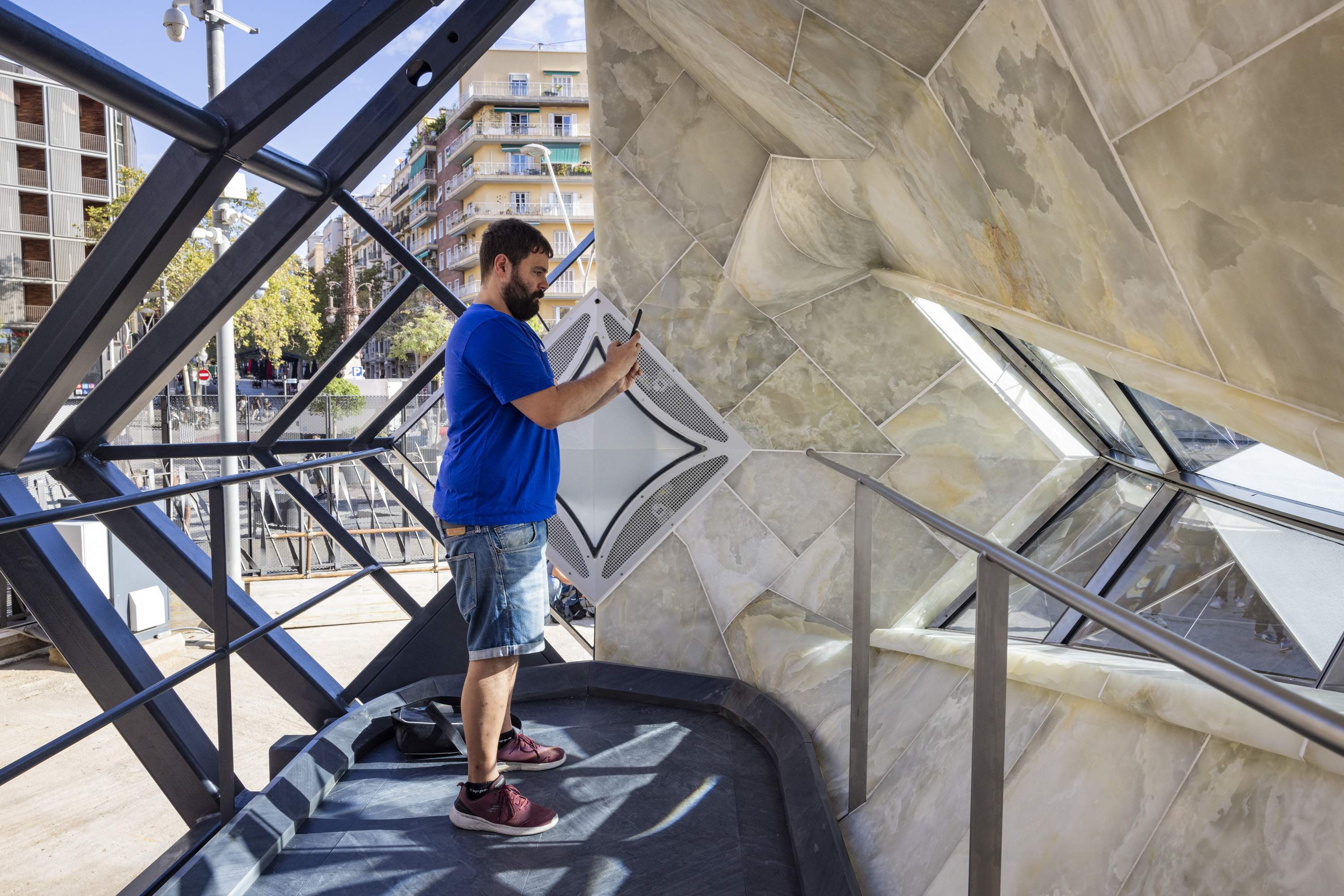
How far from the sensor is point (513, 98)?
41219mm

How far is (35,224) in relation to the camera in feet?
94.6

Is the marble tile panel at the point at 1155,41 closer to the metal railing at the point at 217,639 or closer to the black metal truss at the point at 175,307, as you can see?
the metal railing at the point at 217,639

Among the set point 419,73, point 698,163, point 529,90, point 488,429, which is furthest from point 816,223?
point 529,90

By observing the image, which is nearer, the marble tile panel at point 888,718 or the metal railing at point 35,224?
the marble tile panel at point 888,718

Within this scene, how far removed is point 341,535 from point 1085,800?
3524mm

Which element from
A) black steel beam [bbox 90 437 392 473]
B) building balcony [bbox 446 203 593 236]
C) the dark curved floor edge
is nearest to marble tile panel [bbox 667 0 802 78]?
the dark curved floor edge

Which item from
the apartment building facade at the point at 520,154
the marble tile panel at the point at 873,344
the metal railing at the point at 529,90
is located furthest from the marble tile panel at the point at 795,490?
the metal railing at the point at 529,90

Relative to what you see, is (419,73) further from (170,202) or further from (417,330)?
(417,330)

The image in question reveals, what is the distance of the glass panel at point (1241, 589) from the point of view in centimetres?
169

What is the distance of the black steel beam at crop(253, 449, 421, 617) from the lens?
3703 mm

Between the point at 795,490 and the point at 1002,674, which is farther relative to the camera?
the point at 795,490

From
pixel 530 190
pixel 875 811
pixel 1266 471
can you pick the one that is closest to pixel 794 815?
pixel 875 811

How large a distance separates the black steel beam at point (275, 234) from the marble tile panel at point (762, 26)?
1202mm

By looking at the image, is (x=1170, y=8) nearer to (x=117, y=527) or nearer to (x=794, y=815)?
(x=794, y=815)
